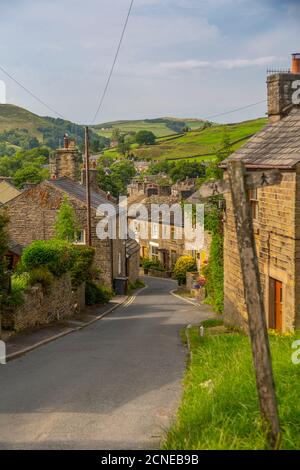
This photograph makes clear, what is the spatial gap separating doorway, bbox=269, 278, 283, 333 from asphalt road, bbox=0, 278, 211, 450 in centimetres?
260

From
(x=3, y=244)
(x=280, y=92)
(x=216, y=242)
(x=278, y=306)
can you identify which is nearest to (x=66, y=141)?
(x=216, y=242)

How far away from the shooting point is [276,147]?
16.6m

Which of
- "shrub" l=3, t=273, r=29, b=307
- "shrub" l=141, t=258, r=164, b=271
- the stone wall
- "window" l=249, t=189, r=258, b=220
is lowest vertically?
"shrub" l=141, t=258, r=164, b=271

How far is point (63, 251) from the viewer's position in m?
24.1

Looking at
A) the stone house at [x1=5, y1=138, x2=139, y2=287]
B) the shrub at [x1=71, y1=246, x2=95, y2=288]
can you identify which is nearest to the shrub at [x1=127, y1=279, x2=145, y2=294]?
the stone house at [x1=5, y1=138, x2=139, y2=287]

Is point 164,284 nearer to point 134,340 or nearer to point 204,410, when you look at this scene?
point 134,340

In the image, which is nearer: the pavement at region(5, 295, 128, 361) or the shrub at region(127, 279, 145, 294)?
the pavement at region(5, 295, 128, 361)

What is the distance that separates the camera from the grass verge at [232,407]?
7.24m

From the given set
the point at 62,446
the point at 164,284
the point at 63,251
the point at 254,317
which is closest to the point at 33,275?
the point at 63,251

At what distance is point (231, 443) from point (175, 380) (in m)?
5.69

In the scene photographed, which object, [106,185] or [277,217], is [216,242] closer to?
[277,217]

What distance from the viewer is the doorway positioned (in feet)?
53.0

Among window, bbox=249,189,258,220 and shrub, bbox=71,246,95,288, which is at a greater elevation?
window, bbox=249,189,258,220

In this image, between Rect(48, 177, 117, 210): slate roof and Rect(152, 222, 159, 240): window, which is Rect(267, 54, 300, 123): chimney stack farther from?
Rect(152, 222, 159, 240): window
